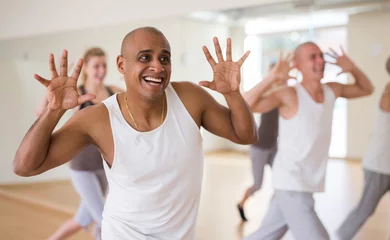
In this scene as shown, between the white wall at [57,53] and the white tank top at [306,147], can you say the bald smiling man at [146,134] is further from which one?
the white wall at [57,53]

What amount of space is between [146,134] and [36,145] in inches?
15.5

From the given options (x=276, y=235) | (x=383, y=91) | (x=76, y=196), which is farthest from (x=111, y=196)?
(x=76, y=196)

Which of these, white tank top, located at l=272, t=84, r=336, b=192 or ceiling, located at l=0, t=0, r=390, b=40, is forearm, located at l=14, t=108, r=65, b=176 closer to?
white tank top, located at l=272, t=84, r=336, b=192

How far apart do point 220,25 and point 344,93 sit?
110 cm

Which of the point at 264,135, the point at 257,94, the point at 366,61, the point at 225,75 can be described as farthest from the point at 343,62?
the point at 225,75

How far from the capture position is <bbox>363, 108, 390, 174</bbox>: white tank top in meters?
3.00

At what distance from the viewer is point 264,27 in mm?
3568

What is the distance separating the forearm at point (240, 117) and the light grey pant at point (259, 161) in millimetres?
2056

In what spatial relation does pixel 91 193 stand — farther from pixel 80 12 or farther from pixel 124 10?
pixel 80 12

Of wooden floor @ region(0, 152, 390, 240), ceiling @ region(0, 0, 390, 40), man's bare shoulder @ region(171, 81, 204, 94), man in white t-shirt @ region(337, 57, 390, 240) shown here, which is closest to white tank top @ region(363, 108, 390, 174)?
man in white t-shirt @ region(337, 57, 390, 240)

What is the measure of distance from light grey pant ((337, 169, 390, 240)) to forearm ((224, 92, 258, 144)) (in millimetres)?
1526

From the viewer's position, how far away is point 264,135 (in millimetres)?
3898

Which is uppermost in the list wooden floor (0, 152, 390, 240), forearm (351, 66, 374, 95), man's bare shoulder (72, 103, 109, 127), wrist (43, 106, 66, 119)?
forearm (351, 66, 374, 95)

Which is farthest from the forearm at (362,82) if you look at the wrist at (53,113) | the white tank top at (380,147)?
the wrist at (53,113)
